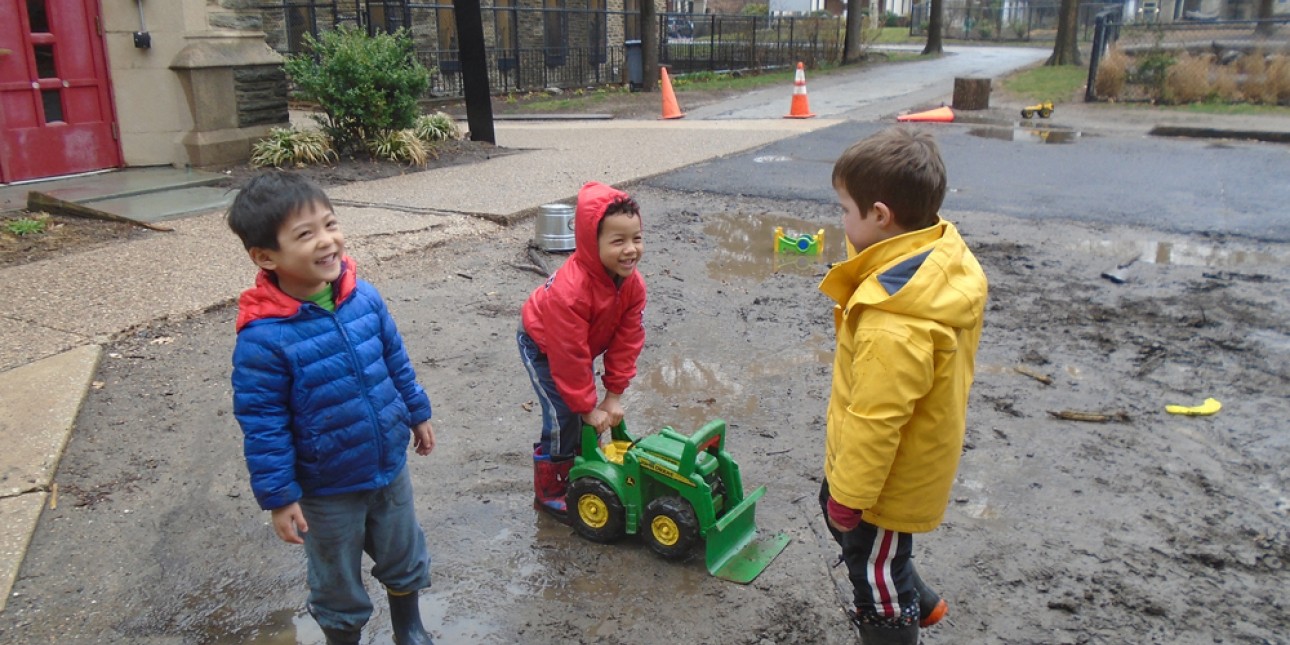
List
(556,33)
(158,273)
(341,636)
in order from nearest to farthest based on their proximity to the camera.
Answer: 1. (341,636)
2. (158,273)
3. (556,33)

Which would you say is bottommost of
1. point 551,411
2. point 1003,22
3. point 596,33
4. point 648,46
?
point 551,411

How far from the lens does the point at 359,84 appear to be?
10359mm

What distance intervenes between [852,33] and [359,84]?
24.4m

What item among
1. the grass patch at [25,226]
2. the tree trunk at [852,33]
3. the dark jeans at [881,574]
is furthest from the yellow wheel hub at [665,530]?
the tree trunk at [852,33]

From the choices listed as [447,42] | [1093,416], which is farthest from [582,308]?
[447,42]

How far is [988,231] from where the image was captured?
8.09 metres

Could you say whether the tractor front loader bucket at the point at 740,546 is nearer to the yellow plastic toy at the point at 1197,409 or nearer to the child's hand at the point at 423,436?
the child's hand at the point at 423,436

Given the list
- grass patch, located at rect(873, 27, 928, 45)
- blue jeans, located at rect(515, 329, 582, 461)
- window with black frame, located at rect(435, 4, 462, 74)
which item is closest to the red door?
blue jeans, located at rect(515, 329, 582, 461)

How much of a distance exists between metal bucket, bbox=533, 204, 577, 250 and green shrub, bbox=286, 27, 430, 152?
4.24 meters

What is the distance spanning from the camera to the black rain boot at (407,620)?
111 inches

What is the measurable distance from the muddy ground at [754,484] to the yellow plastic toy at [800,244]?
974 millimetres

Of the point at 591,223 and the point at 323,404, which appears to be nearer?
the point at 323,404

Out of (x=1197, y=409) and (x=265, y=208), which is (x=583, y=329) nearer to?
(x=265, y=208)

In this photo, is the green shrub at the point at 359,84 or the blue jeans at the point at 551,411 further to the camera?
the green shrub at the point at 359,84
